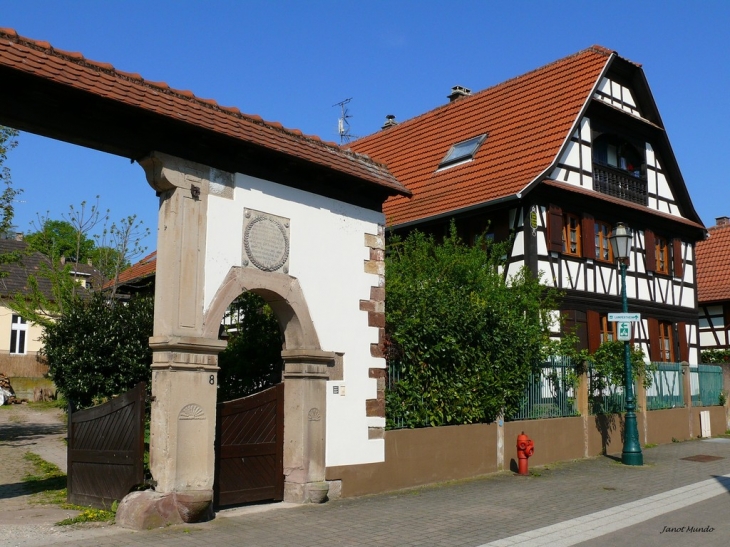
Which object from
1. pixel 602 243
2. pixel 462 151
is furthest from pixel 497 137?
pixel 602 243

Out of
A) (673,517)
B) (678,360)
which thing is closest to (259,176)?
(673,517)

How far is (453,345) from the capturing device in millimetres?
12500

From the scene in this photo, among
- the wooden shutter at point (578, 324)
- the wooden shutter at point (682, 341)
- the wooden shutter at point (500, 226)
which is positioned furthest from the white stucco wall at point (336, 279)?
the wooden shutter at point (682, 341)

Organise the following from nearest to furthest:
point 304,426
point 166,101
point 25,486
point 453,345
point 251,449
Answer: point 166,101 < point 251,449 < point 304,426 < point 25,486 < point 453,345

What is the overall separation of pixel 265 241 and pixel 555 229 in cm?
1120

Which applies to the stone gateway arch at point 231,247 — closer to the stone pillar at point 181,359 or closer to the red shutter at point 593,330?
the stone pillar at point 181,359

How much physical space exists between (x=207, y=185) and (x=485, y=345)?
6.01 metres

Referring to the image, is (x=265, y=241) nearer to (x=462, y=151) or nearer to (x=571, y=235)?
(x=571, y=235)

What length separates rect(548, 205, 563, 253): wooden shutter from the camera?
63.0ft

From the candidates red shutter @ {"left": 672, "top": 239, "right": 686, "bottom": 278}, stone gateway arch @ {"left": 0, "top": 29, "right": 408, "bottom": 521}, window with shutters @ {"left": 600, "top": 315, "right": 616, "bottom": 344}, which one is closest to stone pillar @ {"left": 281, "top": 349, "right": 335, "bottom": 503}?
stone gateway arch @ {"left": 0, "top": 29, "right": 408, "bottom": 521}

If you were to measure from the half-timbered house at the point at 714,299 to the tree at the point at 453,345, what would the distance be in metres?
18.6

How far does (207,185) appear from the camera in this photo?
9.29 meters

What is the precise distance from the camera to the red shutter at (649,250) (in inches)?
893

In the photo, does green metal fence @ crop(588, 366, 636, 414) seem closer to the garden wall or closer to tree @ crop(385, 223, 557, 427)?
the garden wall
